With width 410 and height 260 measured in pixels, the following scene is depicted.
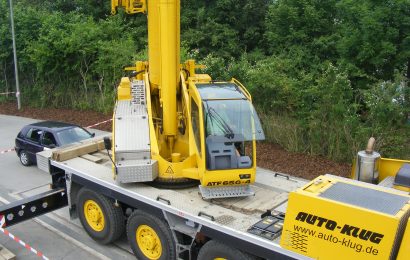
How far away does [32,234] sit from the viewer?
8867mm

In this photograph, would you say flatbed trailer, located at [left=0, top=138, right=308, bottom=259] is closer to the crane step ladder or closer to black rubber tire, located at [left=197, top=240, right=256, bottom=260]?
black rubber tire, located at [left=197, top=240, right=256, bottom=260]

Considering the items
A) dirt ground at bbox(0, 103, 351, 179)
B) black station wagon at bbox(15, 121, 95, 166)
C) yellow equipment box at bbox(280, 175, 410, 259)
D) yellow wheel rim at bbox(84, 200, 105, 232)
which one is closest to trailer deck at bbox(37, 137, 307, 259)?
yellow equipment box at bbox(280, 175, 410, 259)

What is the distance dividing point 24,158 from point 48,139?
1.29m

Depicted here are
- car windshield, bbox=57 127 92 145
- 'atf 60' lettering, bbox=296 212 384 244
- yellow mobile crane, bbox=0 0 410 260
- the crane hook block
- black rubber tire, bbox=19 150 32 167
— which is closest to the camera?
'atf 60' lettering, bbox=296 212 384 244

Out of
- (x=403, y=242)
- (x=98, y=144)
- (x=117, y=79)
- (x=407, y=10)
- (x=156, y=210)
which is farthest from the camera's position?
(x=117, y=79)

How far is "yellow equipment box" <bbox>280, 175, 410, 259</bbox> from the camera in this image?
4.71 meters

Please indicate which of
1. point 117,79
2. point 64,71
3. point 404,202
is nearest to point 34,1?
point 64,71

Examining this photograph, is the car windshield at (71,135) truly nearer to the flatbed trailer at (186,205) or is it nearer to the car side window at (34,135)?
the car side window at (34,135)

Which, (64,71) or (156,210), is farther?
(64,71)

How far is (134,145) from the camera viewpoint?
7.61 meters

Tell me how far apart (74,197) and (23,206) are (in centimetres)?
105

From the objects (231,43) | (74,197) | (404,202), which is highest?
Result: (231,43)

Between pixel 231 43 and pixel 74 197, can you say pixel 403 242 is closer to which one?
pixel 74 197

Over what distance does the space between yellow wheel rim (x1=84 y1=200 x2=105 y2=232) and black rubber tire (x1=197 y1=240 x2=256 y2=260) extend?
2585mm
